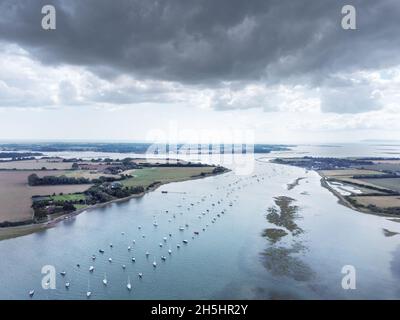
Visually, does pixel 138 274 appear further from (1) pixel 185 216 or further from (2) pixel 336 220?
(2) pixel 336 220

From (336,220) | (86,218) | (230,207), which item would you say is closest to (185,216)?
(230,207)

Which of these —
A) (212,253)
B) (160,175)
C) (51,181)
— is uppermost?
(51,181)

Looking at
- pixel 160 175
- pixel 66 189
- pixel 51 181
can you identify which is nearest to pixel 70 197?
pixel 66 189

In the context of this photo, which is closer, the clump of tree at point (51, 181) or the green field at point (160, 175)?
the clump of tree at point (51, 181)

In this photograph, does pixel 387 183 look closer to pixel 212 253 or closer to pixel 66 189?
pixel 212 253

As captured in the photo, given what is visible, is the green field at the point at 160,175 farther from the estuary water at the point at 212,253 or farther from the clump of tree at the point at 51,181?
the estuary water at the point at 212,253

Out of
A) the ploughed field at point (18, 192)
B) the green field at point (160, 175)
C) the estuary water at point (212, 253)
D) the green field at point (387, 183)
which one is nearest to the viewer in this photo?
the estuary water at point (212, 253)

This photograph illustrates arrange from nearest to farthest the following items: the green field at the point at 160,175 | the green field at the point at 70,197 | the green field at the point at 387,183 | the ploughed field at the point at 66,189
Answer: the ploughed field at the point at 66,189 → the green field at the point at 70,197 → the green field at the point at 387,183 → the green field at the point at 160,175

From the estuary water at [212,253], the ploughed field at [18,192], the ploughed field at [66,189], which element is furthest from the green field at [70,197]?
the estuary water at [212,253]
